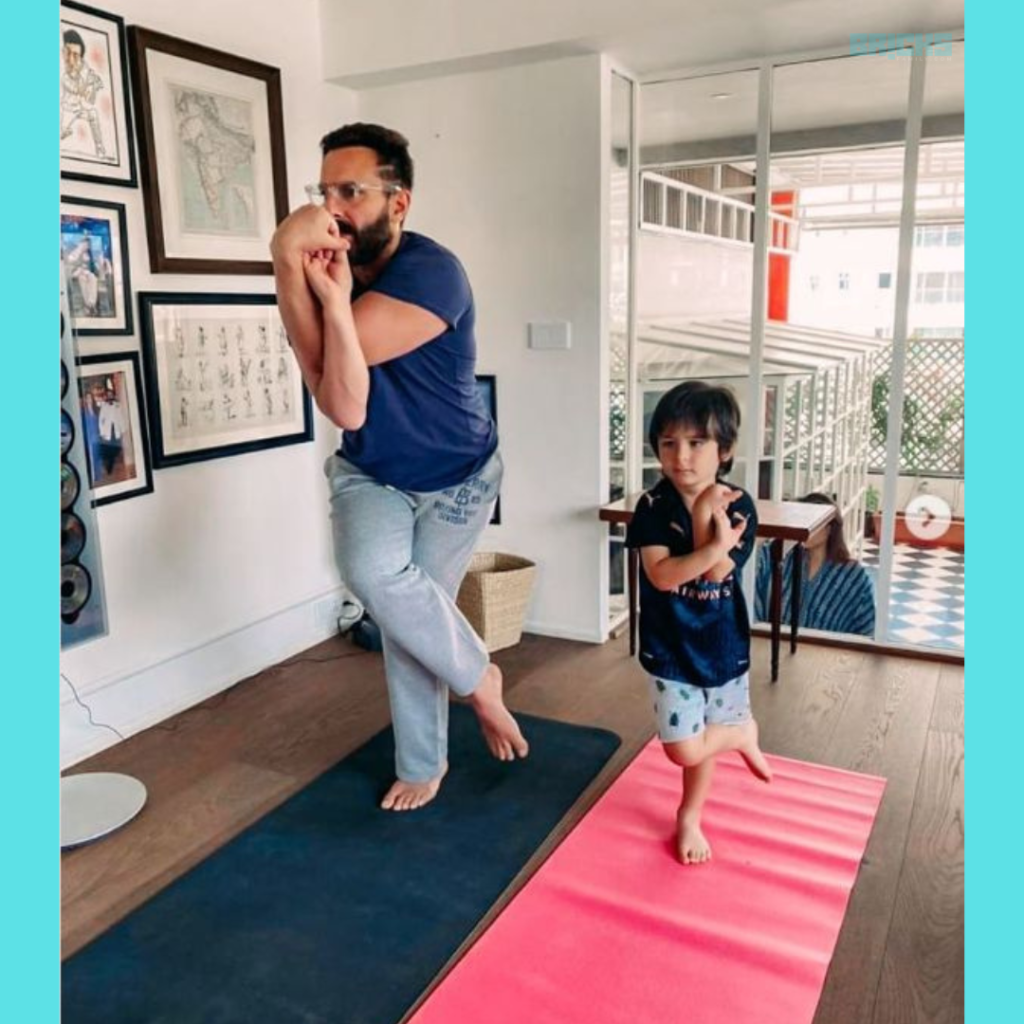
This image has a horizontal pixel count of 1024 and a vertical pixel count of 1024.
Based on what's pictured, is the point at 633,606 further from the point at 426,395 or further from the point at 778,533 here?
the point at 426,395

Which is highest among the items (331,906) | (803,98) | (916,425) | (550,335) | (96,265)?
(803,98)

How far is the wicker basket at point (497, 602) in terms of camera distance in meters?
3.20

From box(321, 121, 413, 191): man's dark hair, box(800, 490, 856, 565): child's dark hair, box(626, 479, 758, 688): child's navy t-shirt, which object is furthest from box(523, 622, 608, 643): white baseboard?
box(321, 121, 413, 191): man's dark hair

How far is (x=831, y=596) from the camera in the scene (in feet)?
11.0

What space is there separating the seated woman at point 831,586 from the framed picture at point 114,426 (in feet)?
6.89

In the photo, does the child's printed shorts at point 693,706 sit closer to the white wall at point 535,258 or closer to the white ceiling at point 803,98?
the white wall at point 535,258

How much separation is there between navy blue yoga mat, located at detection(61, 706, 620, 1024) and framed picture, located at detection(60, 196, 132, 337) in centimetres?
136

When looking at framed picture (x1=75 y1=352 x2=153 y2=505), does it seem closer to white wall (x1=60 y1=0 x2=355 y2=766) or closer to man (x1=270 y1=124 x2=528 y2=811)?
white wall (x1=60 y1=0 x2=355 y2=766)

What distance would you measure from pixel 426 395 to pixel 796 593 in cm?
167

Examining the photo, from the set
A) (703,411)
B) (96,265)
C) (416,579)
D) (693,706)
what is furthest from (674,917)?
(96,265)

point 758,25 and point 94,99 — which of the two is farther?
point 758,25

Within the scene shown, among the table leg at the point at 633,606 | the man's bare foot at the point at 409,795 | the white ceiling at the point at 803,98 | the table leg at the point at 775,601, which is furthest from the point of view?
Result: the table leg at the point at 633,606

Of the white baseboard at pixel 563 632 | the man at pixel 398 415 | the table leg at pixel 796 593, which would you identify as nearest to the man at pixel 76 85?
the man at pixel 398 415

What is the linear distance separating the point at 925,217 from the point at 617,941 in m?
2.37
